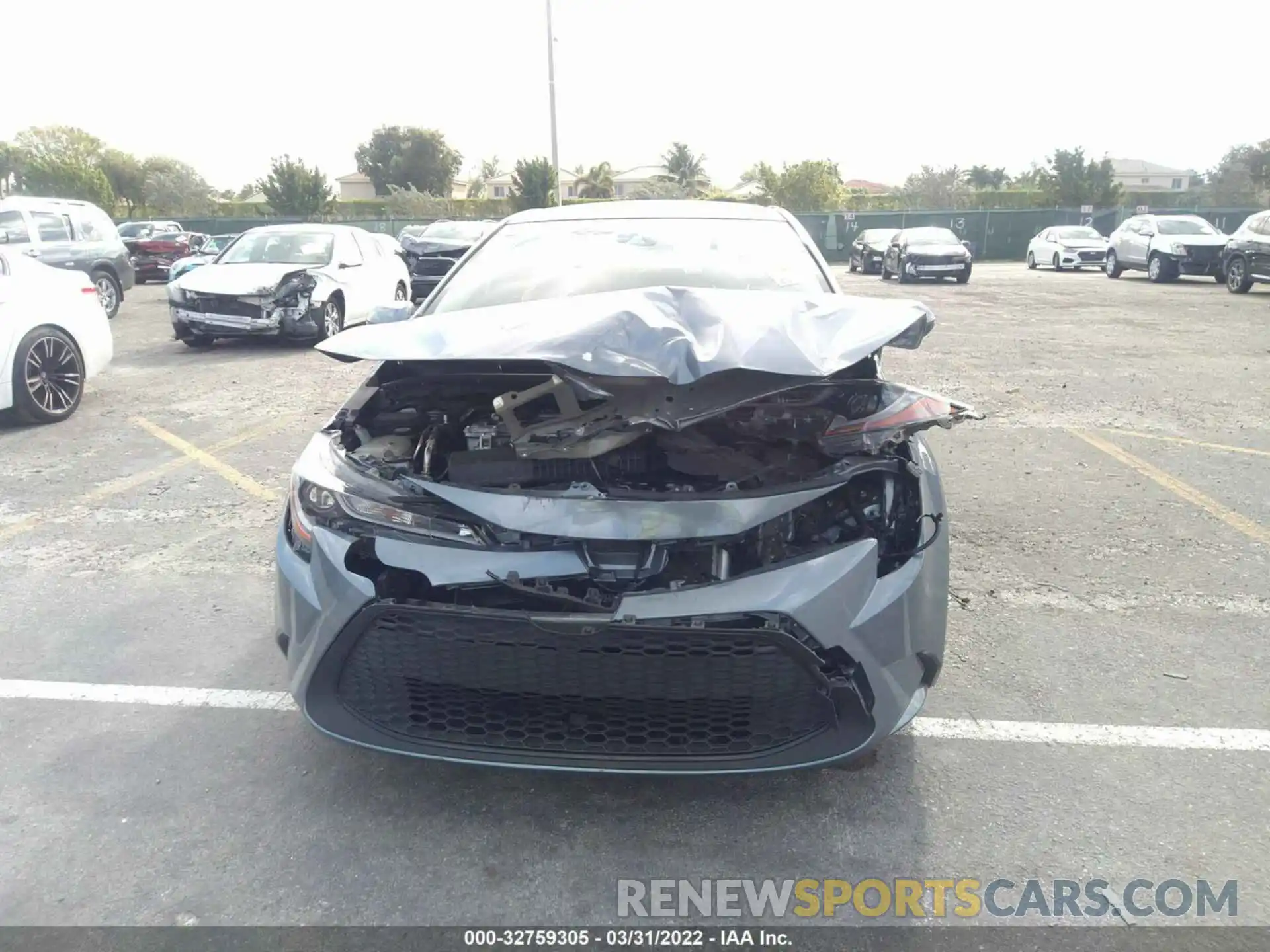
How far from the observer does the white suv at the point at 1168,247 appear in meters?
20.8

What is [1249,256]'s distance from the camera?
17.9 metres

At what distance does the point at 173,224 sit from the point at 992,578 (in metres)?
28.4

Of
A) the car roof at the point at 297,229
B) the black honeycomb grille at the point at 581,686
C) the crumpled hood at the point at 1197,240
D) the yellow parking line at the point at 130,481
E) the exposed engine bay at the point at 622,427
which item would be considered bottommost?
the yellow parking line at the point at 130,481

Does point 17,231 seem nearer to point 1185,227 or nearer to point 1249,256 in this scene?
point 1249,256

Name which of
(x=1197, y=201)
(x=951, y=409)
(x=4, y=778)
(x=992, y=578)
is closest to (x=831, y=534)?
(x=951, y=409)

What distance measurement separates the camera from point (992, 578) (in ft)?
14.6

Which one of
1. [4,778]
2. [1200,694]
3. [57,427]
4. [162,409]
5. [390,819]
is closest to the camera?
[390,819]

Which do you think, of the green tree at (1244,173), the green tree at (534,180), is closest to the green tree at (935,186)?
the green tree at (1244,173)

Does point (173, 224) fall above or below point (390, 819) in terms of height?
above

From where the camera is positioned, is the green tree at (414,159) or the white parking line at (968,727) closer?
the white parking line at (968,727)

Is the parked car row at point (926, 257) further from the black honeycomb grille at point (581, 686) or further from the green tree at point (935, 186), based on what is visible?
the green tree at point (935, 186)

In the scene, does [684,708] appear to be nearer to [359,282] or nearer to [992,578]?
[992,578]

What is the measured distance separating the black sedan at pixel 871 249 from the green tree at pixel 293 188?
29863 mm

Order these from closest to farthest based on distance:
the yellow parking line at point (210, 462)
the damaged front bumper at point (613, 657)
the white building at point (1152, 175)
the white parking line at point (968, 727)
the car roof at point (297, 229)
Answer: the damaged front bumper at point (613, 657) → the white parking line at point (968, 727) → the yellow parking line at point (210, 462) → the car roof at point (297, 229) → the white building at point (1152, 175)
